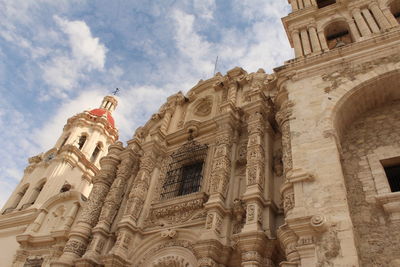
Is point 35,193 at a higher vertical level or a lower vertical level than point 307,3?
lower

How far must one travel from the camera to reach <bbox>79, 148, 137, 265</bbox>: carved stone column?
1092 centimetres

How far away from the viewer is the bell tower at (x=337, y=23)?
38.0ft

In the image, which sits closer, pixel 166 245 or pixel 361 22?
pixel 166 245

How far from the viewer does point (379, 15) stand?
1172cm

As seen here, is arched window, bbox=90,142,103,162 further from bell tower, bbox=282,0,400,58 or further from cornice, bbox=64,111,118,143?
bell tower, bbox=282,0,400,58

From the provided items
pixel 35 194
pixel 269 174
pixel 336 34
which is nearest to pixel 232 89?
pixel 336 34

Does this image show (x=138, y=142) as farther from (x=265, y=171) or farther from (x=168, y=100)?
(x=265, y=171)

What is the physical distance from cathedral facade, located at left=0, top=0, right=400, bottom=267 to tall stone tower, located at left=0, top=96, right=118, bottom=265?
19 centimetres

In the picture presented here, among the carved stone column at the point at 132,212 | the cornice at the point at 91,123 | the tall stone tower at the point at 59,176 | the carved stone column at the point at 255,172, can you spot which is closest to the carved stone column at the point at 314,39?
the carved stone column at the point at 255,172


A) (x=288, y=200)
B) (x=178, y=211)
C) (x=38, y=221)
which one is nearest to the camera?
(x=288, y=200)

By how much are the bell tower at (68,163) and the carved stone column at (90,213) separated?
13.9 feet

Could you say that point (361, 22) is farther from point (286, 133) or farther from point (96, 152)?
point (96, 152)

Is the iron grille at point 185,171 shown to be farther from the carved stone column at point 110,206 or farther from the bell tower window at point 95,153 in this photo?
the bell tower window at point 95,153

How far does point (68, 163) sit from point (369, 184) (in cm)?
1839
